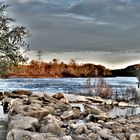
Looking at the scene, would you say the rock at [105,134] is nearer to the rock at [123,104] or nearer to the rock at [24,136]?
the rock at [24,136]

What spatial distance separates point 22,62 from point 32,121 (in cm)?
430

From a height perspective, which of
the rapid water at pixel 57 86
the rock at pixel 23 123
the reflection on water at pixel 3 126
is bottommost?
Result: the reflection on water at pixel 3 126

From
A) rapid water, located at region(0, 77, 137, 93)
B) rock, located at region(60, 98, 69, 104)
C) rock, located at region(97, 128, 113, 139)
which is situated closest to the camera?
rock, located at region(97, 128, 113, 139)

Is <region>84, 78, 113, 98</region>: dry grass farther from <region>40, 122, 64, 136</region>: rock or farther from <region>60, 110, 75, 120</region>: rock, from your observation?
<region>40, 122, 64, 136</region>: rock

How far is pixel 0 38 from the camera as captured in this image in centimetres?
2431

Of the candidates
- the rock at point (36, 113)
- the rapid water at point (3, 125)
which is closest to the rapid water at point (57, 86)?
the rapid water at point (3, 125)

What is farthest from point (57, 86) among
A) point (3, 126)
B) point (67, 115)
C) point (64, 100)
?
point (3, 126)

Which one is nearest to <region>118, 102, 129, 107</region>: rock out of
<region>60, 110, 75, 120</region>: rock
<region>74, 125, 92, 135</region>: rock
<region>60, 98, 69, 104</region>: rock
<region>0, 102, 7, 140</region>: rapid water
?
<region>60, 98, 69, 104</region>: rock

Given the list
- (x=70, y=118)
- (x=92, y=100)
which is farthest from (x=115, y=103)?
(x=70, y=118)

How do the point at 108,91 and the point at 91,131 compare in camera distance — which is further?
the point at 108,91

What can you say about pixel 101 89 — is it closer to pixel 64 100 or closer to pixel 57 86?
pixel 64 100

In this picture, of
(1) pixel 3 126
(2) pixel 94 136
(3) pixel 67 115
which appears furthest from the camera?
(3) pixel 67 115

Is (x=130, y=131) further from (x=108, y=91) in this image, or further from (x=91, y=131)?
(x=108, y=91)

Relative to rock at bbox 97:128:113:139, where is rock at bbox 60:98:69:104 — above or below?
above
